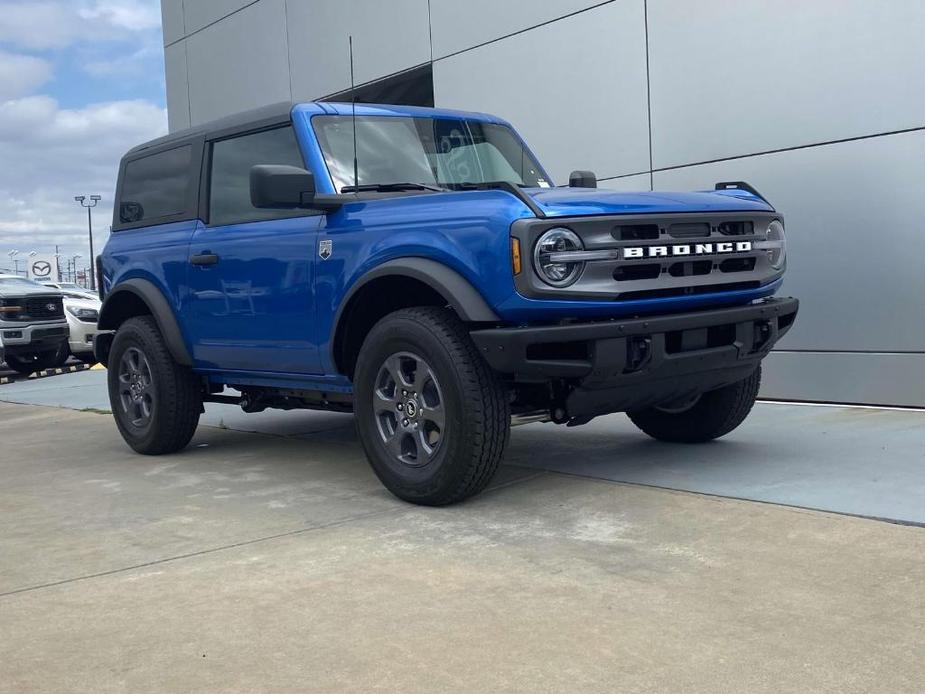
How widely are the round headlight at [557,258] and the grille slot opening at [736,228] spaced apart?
942 millimetres

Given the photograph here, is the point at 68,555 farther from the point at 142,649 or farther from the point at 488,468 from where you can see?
the point at 488,468

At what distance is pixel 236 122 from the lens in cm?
630

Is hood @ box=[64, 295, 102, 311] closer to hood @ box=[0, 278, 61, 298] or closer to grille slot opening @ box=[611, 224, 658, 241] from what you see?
hood @ box=[0, 278, 61, 298]

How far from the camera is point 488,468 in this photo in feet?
15.5

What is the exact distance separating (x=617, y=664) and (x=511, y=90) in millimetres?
8014

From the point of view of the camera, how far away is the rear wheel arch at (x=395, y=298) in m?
4.58

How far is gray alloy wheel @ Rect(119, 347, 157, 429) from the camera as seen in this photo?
6.82 metres

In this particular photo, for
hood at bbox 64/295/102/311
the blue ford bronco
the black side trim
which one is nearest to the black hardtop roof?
the blue ford bronco

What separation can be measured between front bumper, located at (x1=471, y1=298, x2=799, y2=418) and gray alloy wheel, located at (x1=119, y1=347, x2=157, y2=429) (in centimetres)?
→ 304

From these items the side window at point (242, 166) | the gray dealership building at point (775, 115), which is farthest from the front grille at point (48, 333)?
the side window at point (242, 166)

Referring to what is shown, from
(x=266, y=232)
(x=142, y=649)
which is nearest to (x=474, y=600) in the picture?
(x=142, y=649)

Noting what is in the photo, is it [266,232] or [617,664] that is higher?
[266,232]

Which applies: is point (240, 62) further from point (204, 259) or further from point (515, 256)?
point (515, 256)

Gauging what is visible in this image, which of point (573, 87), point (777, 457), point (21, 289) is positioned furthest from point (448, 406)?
point (21, 289)
